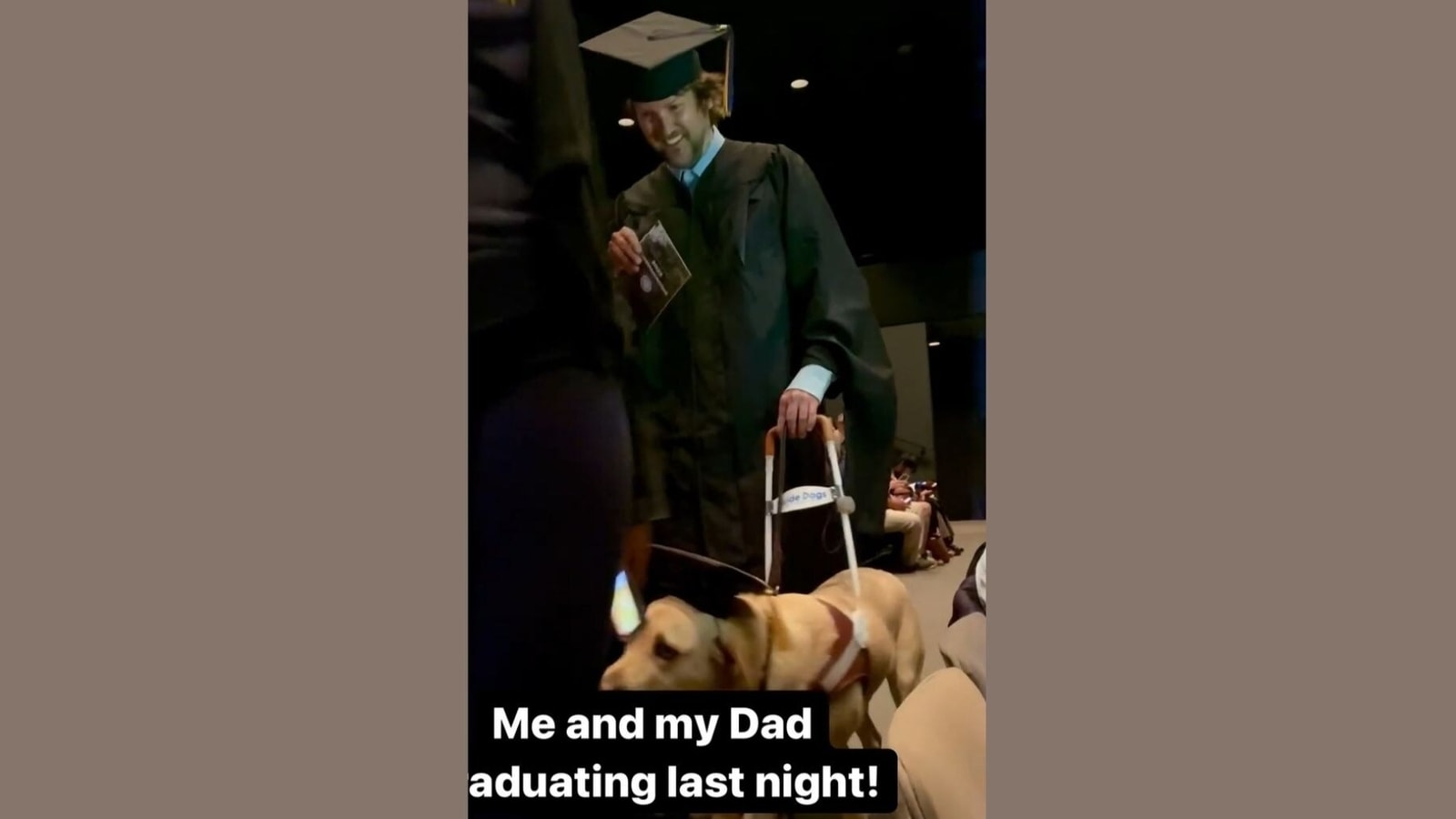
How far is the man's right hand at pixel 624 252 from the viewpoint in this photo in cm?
175

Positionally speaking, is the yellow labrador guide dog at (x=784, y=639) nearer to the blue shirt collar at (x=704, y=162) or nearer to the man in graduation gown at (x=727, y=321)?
the man in graduation gown at (x=727, y=321)

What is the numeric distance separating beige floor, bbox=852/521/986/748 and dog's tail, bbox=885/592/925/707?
0.04 feet

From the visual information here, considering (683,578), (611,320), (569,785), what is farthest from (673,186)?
(569,785)

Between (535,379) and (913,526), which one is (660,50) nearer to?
(535,379)

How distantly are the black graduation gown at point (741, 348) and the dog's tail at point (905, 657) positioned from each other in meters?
0.17

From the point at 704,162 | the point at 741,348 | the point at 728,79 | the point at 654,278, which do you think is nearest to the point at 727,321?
the point at 741,348

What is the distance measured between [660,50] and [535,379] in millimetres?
648

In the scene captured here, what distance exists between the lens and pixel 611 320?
5.70 feet

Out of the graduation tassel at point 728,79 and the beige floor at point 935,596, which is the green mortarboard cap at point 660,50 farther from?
the beige floor at point 935,596

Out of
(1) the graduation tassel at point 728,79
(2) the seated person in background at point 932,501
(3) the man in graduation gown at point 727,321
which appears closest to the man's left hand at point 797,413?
(3) the man in graduation gown at point 727,321

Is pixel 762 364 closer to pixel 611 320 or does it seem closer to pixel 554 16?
pixel 611 320

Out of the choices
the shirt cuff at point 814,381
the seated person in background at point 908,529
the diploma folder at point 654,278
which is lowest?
the seated person in background at point 908,529

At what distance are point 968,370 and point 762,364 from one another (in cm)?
38

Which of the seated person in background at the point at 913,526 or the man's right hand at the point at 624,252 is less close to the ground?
the man's right hand at the point at 624,252
